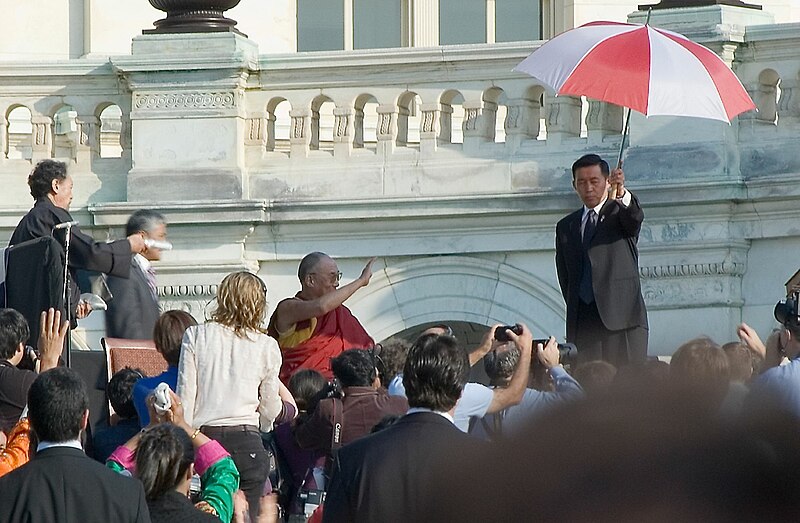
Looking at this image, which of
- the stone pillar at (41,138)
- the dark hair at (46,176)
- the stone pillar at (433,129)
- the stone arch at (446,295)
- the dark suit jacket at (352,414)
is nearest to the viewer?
the dark suit jacket at (352,414)

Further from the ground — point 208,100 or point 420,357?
point 208,100

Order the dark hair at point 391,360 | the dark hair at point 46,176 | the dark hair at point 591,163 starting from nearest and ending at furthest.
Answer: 1. the dark hair at point 391,360
2. the dark hair at point 591,163
3. the dark hair at point 46,176

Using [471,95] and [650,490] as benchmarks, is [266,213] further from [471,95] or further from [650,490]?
[650,490]

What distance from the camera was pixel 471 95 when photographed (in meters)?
11.2

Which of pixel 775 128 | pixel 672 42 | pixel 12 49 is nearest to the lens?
pixel 672 42

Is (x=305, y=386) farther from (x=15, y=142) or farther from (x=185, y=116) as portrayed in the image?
(x=15, y=142)

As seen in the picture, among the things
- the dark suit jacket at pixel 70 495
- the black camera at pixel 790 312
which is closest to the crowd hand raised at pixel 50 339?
the dark suit jacket at pixel 70 495

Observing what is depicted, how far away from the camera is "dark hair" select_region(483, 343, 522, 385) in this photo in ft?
20.7

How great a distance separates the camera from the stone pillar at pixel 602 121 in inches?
430

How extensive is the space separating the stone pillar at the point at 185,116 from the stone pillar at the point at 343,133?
64 centimetres

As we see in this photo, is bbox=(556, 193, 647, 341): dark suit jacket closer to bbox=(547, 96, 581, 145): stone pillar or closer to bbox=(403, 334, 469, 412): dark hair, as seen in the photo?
bbox=(547, 96, 581, 145): stone pillar

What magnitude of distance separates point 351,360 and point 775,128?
477cm

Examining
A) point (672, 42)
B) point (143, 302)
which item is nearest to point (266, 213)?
point (143, 302)

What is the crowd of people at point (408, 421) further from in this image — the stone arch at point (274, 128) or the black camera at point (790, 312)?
the stone arch at point (274, 128)
